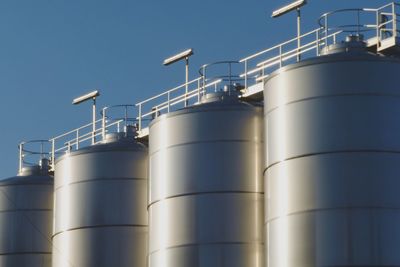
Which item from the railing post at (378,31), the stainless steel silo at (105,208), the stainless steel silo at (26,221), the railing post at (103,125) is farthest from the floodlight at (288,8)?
the stainless steel silo at (26,221)

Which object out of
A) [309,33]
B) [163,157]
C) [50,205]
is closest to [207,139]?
[163,157]

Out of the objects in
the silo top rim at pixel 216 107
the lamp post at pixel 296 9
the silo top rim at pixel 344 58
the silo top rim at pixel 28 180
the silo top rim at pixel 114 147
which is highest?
the lamp post at pixel 296 9

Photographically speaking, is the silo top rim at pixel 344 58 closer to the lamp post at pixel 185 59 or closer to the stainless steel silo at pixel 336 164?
the stainless steel silo at pixel 336 164

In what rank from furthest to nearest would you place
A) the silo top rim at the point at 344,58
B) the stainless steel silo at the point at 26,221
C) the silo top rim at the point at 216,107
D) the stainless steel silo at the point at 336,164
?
the stainless steel silo at the point at 26,221, the silo top rim at the point at 216,107, the silo top rim at the point at 344,58, the stainless steel silo at the point at 336,164

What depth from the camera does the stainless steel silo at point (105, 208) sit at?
4191 centimetres

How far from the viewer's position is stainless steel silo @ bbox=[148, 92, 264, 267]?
3628cm

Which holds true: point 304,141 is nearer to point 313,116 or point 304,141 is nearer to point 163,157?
point 313,116

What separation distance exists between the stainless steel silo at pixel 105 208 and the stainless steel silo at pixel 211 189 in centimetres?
406

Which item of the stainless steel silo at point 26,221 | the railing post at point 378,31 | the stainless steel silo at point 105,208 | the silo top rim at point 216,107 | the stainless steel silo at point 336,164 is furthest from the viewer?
the stainless steel silo at point 26,221

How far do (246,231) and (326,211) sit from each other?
4469 mm

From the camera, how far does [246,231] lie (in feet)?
119

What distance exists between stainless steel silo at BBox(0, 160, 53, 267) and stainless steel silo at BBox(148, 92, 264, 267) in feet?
33.2

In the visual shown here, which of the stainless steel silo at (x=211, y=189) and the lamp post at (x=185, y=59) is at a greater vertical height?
the lamp post at (x=185, y=59)

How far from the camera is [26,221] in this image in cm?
4722
